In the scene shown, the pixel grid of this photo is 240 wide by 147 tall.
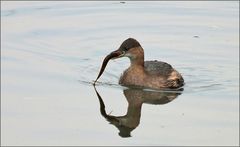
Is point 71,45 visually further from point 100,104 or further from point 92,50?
point 100,104

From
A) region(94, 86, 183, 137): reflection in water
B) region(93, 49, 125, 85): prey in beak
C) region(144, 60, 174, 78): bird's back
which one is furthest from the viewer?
region(144, 60, 174, 78): bird's back

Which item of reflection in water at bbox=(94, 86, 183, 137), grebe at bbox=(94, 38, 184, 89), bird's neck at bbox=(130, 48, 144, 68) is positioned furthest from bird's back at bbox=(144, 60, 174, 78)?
reflection in water at bbox=(94, 86, 183, 137)

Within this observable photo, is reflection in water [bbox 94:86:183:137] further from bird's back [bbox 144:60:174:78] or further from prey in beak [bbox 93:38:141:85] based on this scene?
prey in beak [bbox 93:38:141:85]

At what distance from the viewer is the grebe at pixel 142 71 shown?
619 inches

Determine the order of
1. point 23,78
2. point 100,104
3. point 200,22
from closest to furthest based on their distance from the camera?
point 100,104
point 23,78
point 200,22

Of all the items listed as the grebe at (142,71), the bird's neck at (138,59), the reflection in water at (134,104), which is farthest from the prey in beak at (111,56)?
the reflection in water at (134,104)

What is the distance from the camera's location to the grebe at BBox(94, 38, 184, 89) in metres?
15.7

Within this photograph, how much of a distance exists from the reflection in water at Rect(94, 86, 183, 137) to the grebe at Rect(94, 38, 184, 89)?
0.89 ft

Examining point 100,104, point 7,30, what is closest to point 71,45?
point 7,30

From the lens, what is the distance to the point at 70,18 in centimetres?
2039

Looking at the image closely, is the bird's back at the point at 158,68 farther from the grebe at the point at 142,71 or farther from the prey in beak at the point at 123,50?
the prey in beak at the point at 123,50

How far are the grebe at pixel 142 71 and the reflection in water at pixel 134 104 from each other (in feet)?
0.89

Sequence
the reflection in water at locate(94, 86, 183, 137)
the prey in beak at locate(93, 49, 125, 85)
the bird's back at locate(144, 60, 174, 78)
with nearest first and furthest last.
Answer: the reflection in water at locate(94, 86, 183, 137) < the prey in beak at locate(93, 49, 125, 85) < the bird's back at locate(144, 60, 174, 78)

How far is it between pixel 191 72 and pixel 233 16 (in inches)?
159
